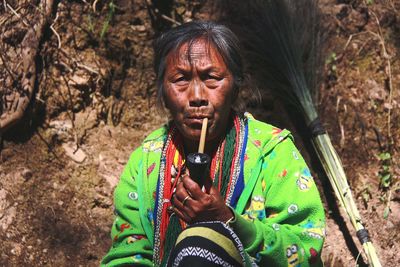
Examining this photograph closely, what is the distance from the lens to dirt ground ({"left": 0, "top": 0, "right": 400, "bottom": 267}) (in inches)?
122

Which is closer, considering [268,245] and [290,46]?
[268,245]

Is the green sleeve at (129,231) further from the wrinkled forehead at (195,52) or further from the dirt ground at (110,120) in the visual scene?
the dirt ground at (110,120)

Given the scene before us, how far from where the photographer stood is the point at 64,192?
10.4 ft

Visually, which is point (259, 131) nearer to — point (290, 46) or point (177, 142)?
point (177, 142)

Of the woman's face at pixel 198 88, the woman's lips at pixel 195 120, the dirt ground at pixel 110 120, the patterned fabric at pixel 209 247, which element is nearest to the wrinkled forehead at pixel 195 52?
the woman's face at pixel 198 88

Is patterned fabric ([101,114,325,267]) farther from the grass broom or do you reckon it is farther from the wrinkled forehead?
the grass broom

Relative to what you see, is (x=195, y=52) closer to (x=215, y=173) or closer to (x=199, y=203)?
(x=215, y=173)

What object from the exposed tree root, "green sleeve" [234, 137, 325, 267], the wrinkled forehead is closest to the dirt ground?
the exposed tree root

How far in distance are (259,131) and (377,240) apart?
110 centimetres

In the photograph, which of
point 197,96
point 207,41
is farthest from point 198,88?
point 207,41

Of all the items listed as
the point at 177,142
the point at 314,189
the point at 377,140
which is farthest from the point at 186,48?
the point at 377,140

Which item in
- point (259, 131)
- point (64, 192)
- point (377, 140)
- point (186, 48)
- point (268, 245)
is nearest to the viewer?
point (268, 245)

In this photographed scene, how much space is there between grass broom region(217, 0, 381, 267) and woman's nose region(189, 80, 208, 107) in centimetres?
115

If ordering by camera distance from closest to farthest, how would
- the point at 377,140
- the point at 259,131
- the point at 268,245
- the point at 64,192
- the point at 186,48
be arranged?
the point at 268,245 < the point at 186,48 < the point at 259,131 < the point at 64,192 < the point at 377,140
